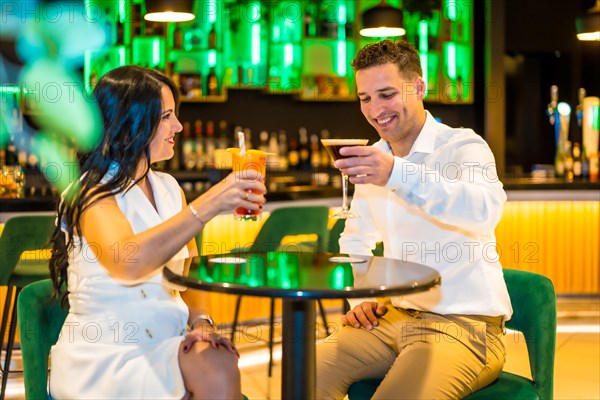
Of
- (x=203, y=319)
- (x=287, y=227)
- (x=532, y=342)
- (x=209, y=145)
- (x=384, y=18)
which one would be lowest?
(x=532, y=342)

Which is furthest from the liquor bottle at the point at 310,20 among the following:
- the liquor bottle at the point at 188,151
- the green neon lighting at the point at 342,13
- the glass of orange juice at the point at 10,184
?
the glass of orange juice at the point at 10,184

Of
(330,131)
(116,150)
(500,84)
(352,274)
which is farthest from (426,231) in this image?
(330,131)

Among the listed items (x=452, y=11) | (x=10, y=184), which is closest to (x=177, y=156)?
(x=452, y=11)

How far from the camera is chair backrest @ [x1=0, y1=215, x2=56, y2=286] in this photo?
13.0 feet

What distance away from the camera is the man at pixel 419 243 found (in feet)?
7.71

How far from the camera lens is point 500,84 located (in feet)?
25.0

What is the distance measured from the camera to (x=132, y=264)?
7.04 feet

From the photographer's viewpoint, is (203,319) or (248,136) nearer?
(203,319)

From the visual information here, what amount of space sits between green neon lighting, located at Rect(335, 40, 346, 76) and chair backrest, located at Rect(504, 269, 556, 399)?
18.9ft

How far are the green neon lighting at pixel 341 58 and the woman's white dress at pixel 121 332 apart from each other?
239 inches

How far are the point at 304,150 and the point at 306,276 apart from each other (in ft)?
20.9

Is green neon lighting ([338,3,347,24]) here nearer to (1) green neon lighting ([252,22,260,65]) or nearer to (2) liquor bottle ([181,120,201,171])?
(1) green neon lighting ([252,22,260,65])

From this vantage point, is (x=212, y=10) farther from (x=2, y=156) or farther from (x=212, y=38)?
(x=2, y=156)

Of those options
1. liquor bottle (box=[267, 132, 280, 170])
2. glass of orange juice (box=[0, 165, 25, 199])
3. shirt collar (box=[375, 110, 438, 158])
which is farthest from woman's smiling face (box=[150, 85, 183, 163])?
liquor bottle (box=[267, 132, 280, 170])
